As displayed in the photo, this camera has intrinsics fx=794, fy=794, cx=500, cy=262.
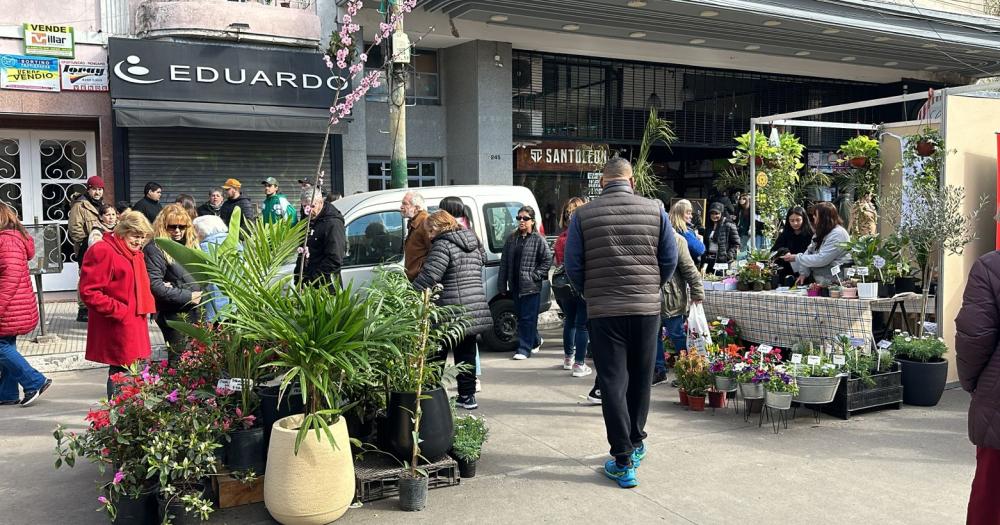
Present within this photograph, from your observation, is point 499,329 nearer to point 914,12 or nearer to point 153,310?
point 153,310

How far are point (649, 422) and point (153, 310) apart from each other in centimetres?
394

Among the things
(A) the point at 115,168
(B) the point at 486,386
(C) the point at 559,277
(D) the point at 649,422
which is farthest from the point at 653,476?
(A) the point at 115,168

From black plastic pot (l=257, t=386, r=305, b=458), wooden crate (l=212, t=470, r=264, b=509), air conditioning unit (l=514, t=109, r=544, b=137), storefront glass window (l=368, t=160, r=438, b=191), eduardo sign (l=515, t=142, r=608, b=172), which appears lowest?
wooden crate (l=212, t=470, r=264, b=509)

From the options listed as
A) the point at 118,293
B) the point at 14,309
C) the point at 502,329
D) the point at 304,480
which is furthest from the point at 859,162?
the point at 14,309

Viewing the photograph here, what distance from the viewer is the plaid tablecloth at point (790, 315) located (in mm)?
6863

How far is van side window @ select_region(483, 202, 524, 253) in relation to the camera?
30.5ft

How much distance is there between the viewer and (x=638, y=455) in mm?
5156

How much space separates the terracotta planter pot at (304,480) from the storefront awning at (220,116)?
8765 millimetres

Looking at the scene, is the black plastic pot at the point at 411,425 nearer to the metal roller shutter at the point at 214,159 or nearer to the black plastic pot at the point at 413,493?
the black plastic pot at the point at 413,493

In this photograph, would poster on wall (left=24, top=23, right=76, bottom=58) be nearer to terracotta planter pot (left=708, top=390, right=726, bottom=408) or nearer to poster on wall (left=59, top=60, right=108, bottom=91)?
poster on wall (left=59, top=60, right=108, bottom=91)

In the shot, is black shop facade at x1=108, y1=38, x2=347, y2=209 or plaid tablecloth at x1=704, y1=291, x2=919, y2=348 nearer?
plaid tablecloth at x1=704, y1=291, x2=919, y2=348

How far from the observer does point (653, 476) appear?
5.05 metres

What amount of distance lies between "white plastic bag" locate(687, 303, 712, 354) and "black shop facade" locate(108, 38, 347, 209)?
7126mm

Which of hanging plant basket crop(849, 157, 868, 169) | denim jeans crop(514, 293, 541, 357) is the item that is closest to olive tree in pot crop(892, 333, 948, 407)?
hanging plant basket crop(849, 157, 868, 169)
